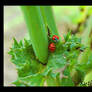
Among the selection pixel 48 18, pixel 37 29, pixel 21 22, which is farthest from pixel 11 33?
pixel 37 29

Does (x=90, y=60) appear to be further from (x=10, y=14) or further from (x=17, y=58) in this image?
(x=10, y=14)

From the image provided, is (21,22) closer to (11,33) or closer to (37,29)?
(11,33)

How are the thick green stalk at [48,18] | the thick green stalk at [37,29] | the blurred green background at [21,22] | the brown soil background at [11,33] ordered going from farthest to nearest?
the brown soil background at [11,33], the blurred green background at [21,22], the thick green stalk at [48,18], the thick green stalk at [37,29]

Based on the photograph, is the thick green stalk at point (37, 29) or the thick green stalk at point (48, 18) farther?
the thick green stalk at point (48, 18)

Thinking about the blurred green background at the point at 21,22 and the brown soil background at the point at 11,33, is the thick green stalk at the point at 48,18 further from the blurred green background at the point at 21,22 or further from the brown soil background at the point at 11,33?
the brown soil background at the point at 11,33

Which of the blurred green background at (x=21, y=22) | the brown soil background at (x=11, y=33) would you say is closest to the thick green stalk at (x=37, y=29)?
the blurred green background at (x=21, y=22)

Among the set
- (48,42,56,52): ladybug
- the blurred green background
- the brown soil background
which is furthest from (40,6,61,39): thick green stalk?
the brown soil background

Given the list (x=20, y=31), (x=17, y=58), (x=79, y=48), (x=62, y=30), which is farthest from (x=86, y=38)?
(x=20, y=31)
